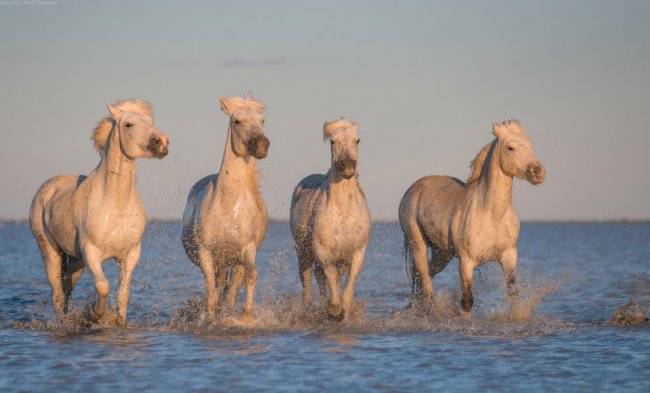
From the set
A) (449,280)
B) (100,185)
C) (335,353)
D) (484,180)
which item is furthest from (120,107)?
(449,280)

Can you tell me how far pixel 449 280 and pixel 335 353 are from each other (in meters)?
15.6

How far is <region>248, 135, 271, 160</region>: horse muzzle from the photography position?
10.9 meters

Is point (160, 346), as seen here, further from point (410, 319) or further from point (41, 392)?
point (410, 319)

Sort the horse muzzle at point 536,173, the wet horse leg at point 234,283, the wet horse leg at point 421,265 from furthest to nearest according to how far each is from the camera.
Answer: the wet horse leg at point 421,265
the wet horse leg at point 234,283
the horse muzzle at point 536,173

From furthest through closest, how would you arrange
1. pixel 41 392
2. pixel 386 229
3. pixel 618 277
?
pixel 618 277
pixel 386 229
pixel 41 392

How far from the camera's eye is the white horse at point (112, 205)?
35.8 feet

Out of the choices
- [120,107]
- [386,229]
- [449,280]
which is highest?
[120,107]

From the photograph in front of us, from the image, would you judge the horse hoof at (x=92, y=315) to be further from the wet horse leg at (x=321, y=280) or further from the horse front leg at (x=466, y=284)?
the horse front leg at (x=466, y=284)

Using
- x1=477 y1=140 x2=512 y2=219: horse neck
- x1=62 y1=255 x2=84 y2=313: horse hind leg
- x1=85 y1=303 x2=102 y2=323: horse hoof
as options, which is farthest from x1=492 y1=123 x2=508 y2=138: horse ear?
x1=62 y1=255 x2=84 y2=313: horse hind leg

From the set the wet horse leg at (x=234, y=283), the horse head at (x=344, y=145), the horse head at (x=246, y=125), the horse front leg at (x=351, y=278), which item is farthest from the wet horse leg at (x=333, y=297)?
the horse head at (x=246, y=125)

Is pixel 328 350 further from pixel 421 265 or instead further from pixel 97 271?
pixel 421 265

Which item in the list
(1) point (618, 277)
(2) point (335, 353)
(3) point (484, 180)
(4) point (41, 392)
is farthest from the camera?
(1) point (618, 277)

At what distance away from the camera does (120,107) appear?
11281 mm

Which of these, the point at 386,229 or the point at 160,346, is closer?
the point at 160,346
